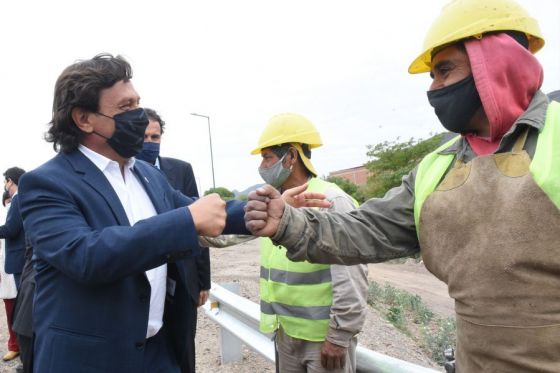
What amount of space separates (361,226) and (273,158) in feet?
4.38

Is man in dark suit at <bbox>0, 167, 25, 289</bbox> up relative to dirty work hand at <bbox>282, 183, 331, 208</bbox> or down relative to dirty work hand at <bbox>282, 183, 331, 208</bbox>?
down

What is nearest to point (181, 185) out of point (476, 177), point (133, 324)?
point (133, 324)

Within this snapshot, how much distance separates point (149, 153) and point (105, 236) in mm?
2757

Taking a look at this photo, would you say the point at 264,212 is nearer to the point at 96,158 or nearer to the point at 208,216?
the point at 208,216

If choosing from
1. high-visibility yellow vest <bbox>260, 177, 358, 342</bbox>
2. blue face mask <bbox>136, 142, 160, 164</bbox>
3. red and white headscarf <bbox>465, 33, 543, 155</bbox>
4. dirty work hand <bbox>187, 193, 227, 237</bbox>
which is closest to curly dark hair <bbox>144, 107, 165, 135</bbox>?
blue face mask <bbox>136, 142, 160, 164</bbox>

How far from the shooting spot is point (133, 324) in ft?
6.51

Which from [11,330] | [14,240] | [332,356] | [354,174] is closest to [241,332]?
[332,356]

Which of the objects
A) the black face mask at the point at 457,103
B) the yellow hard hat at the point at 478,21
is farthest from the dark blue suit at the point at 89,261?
the yellow hard hat at the point at 478,21

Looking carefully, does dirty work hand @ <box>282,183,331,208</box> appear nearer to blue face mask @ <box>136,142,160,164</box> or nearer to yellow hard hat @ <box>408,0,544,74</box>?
yellow hard hat @ <box>408,0,544,74</box>

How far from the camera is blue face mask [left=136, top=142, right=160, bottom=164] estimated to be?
4.37 m

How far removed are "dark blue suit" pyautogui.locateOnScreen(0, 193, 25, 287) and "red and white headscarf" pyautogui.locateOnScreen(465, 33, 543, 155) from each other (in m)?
5.01

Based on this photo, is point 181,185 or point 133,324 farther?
point 181,185

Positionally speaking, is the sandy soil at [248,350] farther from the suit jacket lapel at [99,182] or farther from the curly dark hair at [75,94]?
the curly dark hair at [75,94]

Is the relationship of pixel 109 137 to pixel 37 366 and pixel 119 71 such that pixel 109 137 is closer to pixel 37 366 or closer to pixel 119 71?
pixel 119 71
